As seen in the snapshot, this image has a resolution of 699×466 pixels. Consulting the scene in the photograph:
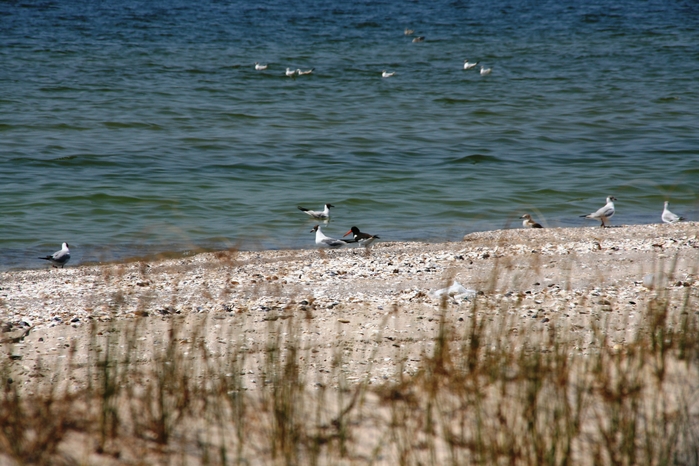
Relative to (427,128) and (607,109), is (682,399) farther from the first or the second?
(607,109)

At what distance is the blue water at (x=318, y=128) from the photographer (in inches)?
421

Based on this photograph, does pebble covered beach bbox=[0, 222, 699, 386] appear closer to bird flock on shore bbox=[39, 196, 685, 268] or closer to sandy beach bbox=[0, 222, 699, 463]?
sandy beach bbox=[0, 222, 699, 463]

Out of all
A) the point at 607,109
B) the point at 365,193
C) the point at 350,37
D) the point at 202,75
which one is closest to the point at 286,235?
the point at 365,193

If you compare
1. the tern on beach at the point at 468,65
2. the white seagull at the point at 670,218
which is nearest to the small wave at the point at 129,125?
the white seagull at the point at 670,218

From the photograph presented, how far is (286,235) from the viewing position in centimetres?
980

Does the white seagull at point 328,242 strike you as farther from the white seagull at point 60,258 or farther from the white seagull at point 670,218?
the white seagull at point 670,218

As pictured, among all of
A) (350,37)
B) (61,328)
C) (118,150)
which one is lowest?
(61,328)

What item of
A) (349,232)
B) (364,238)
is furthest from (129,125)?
(364,238)

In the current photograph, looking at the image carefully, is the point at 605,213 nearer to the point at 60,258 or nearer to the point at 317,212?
the point at 317,212

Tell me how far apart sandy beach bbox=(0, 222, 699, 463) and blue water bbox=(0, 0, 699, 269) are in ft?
1.97

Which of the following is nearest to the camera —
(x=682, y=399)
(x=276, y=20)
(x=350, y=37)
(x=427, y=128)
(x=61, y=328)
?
(x=682, y=399)

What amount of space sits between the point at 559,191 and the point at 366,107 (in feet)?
24.7

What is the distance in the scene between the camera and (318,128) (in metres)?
16.3

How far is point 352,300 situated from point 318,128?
11024mm
